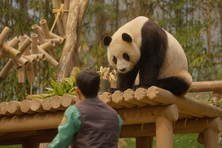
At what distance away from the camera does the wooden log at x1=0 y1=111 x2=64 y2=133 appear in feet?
9.12

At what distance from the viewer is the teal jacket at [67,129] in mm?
1538

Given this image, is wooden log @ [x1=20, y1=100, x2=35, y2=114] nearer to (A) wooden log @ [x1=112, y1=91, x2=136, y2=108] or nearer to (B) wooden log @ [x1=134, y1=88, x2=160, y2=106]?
(A) wooden log @ [x1=112, y1=91, x2=136, y2=108]

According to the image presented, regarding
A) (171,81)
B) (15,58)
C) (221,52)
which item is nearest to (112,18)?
(221,52)

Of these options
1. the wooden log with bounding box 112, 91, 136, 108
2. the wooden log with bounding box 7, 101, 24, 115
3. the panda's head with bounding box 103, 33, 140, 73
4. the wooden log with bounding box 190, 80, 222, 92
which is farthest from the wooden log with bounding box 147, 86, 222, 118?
the wooden log with bounding box 7, 101, 24, 115

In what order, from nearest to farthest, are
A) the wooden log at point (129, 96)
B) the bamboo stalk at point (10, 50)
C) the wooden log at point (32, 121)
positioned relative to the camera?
the wooden log at point (129, 96) → the wooden log at point (32, 121) → the bamboo stalk at point (10, 50)

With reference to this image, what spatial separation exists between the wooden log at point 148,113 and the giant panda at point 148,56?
20 centimetres

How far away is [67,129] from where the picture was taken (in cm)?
154

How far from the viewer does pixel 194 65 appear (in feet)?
19.0

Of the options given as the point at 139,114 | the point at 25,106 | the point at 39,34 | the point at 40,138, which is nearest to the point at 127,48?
the point at 139,114

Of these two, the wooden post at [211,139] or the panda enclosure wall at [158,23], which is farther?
the panda enclosure wall at [158,23]

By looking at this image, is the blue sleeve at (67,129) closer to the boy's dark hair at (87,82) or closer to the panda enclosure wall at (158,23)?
the boy's dark hair at (87,82)

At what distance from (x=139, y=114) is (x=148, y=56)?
495mm

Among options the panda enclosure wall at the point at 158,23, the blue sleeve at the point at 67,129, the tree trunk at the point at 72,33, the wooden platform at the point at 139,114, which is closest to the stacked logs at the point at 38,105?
the wooden platform at the point at 139,114

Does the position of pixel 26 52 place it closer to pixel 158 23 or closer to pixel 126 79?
pixel 126 79
